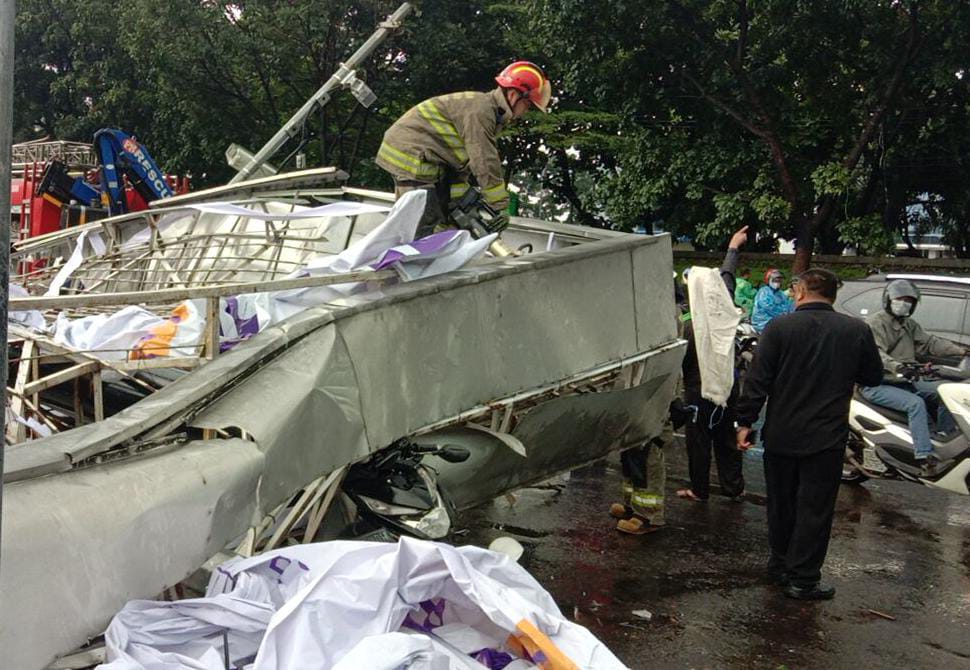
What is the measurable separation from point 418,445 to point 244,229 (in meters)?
3.29

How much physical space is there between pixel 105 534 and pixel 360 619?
637 millimetres

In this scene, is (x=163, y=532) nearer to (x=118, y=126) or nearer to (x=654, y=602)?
(x=654, y=602)

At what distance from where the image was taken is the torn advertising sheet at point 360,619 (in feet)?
7.32

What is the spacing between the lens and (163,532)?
2502 mm

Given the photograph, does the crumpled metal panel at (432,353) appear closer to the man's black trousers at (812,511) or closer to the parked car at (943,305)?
the man's black trousers at (812,511)

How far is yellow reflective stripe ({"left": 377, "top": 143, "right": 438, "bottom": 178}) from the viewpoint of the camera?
5.38 meters

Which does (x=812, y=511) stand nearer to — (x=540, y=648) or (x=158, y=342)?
(x=540, y=648)

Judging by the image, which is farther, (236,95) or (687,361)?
(236,95)

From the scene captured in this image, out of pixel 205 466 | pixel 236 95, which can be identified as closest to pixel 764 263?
pixel 236 95

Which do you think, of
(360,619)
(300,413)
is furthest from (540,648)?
(300,413)

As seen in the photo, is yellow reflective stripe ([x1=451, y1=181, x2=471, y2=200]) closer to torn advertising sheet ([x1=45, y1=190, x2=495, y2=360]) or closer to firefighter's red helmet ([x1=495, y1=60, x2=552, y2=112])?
firefighter's red helmet ([x1=495, y1=60, x2=552, y2=112])

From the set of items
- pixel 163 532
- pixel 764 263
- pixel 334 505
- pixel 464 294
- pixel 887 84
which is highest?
pixel 887 84

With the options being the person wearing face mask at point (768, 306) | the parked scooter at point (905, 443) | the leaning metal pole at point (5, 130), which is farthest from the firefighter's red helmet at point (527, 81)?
the person wearing face mask at point (768, 306)

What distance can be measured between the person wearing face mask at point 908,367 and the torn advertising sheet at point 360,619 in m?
4.53
